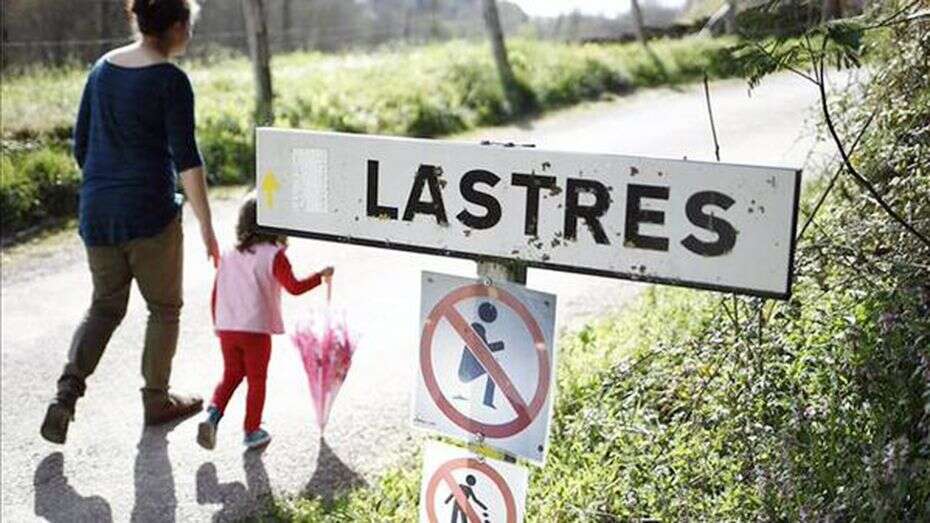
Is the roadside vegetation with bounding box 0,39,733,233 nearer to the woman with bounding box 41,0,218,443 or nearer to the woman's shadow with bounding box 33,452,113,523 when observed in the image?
the woman with bounding box 41,0,218,443

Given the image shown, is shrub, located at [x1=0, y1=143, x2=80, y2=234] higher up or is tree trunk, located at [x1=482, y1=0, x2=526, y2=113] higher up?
tree trunk, located at [x1=482, y1=0, x2=526, y2=113]

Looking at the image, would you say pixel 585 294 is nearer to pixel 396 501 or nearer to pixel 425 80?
pixel 396 501

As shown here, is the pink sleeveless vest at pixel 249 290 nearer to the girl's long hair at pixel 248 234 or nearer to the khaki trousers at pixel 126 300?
the girl's long hair at pixel 248 234

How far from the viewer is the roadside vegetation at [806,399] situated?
10.0 ft

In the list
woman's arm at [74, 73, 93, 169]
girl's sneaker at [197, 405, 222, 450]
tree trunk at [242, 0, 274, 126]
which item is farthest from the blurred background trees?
girl's sneaker at [197, 405, 222, 450]

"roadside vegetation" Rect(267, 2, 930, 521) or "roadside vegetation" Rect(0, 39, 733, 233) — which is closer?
"roadside vegetation" Rect(267, 2, 930, 521)

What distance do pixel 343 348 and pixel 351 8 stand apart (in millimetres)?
23280

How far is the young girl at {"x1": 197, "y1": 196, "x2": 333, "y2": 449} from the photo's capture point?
16.3 ft

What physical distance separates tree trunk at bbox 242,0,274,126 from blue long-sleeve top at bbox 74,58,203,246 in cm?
724

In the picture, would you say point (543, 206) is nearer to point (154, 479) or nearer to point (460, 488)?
point (460, 488)

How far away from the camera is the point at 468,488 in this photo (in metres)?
2.86

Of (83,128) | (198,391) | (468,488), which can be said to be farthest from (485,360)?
(198,391)

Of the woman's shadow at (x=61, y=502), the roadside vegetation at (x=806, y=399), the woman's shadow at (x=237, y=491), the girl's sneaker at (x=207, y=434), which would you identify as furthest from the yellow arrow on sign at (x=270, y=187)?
the girl's sneaker at (x=207, y=434)

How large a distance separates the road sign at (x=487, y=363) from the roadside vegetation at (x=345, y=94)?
172 inches
